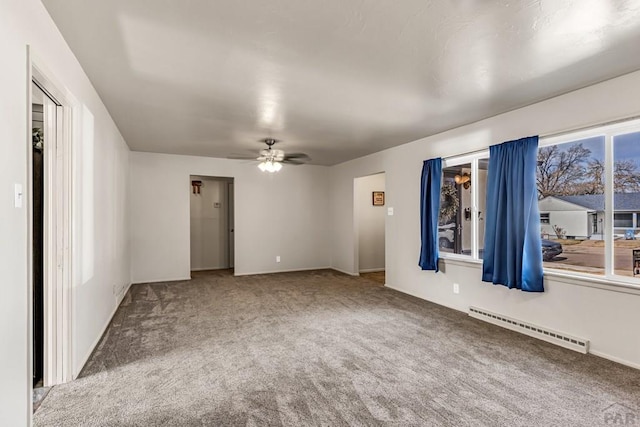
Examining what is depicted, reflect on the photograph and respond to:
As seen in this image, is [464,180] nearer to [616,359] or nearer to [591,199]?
[591,199]

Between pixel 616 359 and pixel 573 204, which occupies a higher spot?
pixel 573 204

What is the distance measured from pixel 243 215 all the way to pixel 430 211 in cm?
405

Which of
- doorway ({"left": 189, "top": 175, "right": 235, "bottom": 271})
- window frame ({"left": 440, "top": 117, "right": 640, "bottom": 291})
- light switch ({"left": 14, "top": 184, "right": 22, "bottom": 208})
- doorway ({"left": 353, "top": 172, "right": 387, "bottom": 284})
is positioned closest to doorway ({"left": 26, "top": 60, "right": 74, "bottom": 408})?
light switch ({"left": 14, "top": 184, "right": 22, "bottom": 208})

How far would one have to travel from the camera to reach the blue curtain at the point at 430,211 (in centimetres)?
486

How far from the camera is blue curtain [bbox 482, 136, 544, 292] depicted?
3557mm

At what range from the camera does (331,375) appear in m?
2.72

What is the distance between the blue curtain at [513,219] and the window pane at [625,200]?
63 centimetres

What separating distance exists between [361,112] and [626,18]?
235 centimetres

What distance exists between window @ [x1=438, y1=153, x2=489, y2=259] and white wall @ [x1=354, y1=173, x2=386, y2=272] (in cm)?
260

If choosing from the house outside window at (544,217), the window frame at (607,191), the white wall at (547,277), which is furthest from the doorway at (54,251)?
the house outside window at (544,217)

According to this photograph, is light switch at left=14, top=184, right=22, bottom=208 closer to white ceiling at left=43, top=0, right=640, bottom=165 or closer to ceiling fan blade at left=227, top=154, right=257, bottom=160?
white ceiling at left=43, top=0, right=640, bottom=165

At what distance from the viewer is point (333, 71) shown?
9.29ft

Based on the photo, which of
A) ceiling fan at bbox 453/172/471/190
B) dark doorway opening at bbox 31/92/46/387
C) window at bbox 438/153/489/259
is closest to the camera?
dark doorway opening at bbox 31/92/46/387

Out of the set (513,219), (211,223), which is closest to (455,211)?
(513,219)
